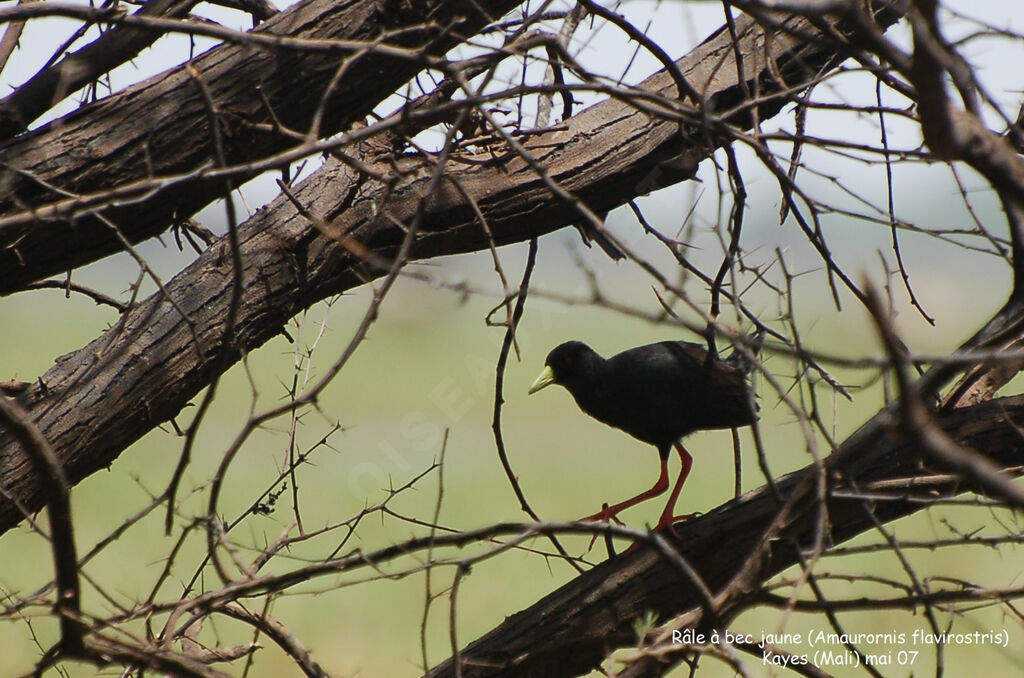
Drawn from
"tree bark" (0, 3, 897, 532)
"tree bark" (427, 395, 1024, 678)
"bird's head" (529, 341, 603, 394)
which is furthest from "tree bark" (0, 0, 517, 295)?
"bird's head" (529, 341, 603, 394)

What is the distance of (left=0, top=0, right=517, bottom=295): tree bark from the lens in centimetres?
249

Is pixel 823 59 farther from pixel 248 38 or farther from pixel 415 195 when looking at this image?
pixel 248 38

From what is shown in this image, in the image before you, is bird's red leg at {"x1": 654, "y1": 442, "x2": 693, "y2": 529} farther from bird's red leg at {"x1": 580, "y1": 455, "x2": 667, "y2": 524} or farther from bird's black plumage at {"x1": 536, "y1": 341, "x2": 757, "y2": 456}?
bird's black plumage at {"x1": 536, "y1": 341, "x2": 757, "y2": 456}

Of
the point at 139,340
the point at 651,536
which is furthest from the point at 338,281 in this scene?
the point at 651,536

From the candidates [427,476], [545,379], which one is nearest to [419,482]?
[427,476]

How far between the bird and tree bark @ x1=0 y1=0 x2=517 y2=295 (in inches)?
71.3

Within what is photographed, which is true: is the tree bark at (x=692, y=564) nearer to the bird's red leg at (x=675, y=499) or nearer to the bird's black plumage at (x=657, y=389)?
the bird's red leg at (x=675, y=499)

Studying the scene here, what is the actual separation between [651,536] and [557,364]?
270 centimetres

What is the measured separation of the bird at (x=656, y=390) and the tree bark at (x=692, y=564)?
2.47 ft

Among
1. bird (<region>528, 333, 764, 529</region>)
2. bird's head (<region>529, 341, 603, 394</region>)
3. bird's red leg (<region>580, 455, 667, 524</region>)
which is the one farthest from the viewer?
bird's head (<region>529, 341, 603, 394</region>)

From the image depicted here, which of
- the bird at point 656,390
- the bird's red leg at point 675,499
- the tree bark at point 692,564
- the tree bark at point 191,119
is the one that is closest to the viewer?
the tree bark at point 191,119

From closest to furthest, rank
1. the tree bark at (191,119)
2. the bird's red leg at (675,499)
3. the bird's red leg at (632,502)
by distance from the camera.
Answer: the tree bark at (191,119) → the bird's red leg at (675,499) → the bird's red leg at (632,502)

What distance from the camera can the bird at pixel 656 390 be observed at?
3801 mm

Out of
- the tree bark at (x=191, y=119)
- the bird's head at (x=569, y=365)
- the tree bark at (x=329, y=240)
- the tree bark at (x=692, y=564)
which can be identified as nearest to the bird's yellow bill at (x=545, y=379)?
the bird's head at (x=569, y=365)
